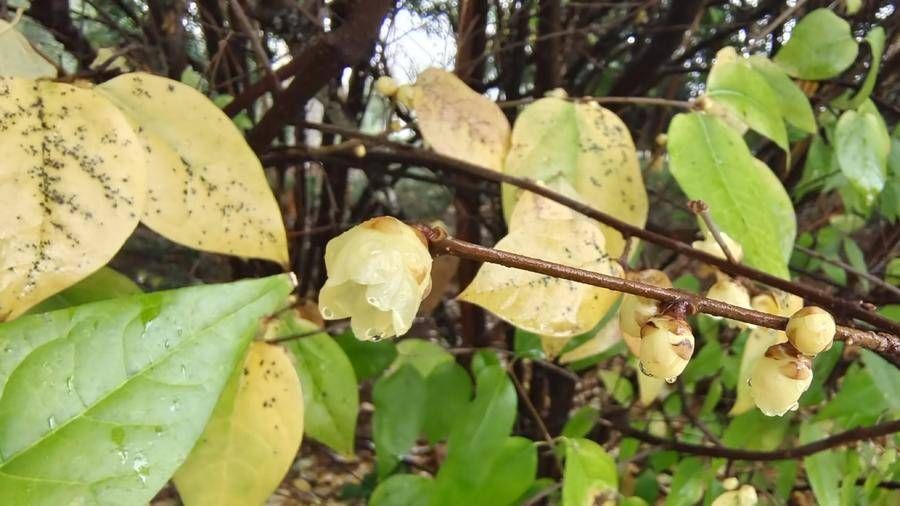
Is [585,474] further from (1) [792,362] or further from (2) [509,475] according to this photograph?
(1) [792,362]

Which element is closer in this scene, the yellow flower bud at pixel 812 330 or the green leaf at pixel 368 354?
the yellow flower bud at pixel 812 330

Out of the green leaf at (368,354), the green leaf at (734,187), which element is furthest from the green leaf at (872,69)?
the green leaf at (368,354)

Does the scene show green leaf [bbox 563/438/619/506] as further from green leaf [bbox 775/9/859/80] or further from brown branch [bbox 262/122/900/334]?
green leaf [bbox 775/9/859/80]

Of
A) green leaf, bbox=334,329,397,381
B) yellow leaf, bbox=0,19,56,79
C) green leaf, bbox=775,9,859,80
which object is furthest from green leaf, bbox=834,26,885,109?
yellow leaf, bbox=0,19,56,79

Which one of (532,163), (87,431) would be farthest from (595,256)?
(87,431)

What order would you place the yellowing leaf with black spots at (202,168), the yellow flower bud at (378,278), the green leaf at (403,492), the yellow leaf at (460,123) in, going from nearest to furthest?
the yellow flower bud at (378,278) → the yellowing leaf with black spots at (202,168) → the yellow leaf at (460,123) → the green leaf at (403,492)

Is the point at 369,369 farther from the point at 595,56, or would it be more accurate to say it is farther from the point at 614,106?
the point at 595,56

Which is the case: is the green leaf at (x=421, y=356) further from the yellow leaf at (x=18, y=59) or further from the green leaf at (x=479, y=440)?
the yellow leaf at (x=18, y=59)
